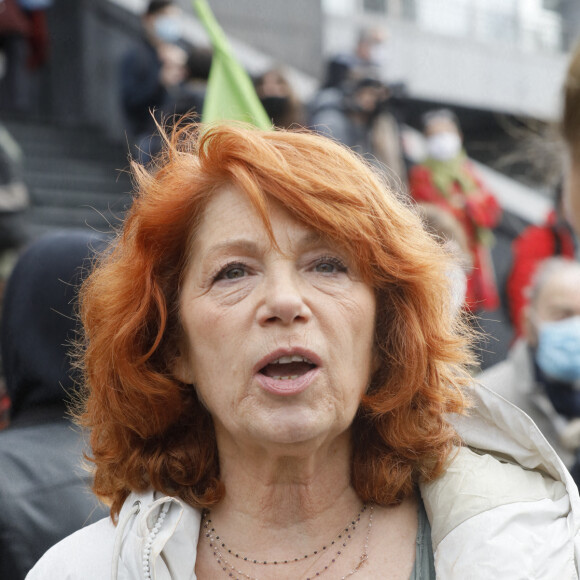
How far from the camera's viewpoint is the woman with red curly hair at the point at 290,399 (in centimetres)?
206

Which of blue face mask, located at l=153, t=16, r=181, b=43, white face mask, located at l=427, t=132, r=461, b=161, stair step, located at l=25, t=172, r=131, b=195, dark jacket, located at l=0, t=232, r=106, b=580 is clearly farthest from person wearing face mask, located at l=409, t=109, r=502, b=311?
dark jacket, located at l=0, t=232, r=106, b=580

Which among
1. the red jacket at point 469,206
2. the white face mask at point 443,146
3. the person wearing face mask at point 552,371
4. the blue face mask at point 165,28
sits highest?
the blue face mask at point 165,28

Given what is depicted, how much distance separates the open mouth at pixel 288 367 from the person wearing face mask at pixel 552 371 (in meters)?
1.87

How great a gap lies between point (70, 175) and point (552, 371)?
5.85 m

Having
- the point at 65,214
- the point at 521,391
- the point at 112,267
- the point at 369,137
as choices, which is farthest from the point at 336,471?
the point at 65,214

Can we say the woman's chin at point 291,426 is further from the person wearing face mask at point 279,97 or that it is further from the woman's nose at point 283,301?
the person wearing face mask at point 279,97

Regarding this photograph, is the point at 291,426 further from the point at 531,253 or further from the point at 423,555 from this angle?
the point at 531,253

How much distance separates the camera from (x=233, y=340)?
83.6 inches

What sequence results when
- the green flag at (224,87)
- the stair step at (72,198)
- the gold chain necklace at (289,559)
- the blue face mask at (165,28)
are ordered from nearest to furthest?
the gold chain necklace at (289,559) → the green flag at (224,87) → the blue face mask at (165,28) → the stair step at (72,198)

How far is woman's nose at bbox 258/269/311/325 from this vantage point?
2047 millimetres

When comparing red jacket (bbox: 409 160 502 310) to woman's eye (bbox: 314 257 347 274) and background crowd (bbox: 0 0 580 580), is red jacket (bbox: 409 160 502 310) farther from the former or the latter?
woman's eye (bbox: 314 257 347 274)

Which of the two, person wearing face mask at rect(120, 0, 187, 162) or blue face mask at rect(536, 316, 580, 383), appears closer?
blue face mask at rect(536, 316, 580, 383)

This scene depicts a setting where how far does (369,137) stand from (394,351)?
5.27 metres

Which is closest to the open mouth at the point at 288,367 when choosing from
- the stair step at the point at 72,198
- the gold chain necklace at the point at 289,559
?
the gold chain necklace at the point at 289,559
